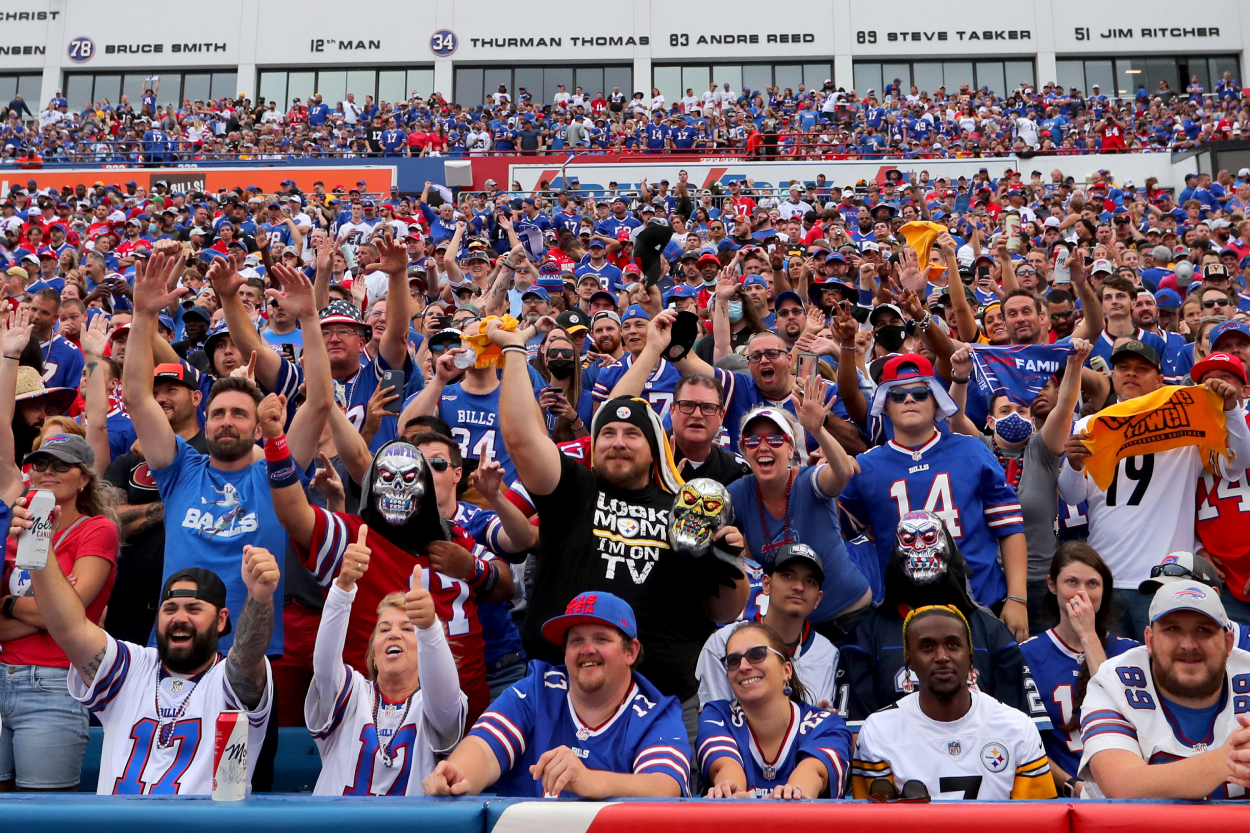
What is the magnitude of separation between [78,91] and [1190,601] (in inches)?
1570

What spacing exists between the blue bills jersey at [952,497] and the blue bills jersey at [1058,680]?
0.49m

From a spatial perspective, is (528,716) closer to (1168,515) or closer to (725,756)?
(725,756)

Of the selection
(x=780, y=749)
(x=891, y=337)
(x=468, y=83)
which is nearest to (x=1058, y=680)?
(x=780, y=749)

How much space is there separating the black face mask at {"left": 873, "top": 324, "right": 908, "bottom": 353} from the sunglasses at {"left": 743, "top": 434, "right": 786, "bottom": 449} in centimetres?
241

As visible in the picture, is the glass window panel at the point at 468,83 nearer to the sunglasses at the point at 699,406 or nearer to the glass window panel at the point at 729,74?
the glass window panel at the point at 729,74

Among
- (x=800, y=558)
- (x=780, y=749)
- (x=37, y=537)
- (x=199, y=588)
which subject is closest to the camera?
(x=37, y=537)

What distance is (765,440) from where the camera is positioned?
194 inches

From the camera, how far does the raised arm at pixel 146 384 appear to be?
15.9 feet

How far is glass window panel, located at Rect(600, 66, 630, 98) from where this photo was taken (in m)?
34.5

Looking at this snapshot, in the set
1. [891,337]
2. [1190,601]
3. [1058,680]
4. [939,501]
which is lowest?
[1058,680]

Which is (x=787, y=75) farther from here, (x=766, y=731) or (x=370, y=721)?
(x=370, y=721)

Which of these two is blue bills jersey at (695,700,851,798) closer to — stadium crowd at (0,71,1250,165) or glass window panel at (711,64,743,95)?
stadium crowd at (0,71,1250,165)

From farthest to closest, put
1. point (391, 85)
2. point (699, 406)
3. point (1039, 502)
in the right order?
point (391, 85) < point (1039, 502) < point (699, 406)

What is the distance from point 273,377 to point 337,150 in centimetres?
2257
